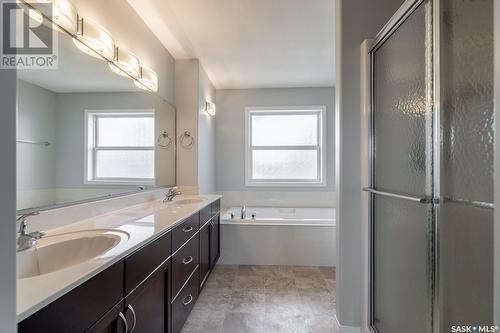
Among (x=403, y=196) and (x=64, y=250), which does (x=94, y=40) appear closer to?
(x=64, y=250)

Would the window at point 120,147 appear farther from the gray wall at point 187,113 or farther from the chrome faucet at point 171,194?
the gray wall at point 187,113

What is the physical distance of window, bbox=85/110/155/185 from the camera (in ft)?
5.46

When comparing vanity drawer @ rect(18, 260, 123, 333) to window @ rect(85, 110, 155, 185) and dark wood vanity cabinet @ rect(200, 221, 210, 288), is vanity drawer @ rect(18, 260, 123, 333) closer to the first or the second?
window @ rect(85, 110, 155, 185)

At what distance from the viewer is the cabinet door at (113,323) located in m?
0.89

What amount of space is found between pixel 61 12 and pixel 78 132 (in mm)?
656

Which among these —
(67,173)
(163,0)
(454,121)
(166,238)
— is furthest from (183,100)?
(454,121)

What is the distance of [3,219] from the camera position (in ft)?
1.58

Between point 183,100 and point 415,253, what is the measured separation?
109 inches

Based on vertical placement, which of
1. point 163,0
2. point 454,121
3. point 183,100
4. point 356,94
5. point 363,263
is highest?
point 163,0

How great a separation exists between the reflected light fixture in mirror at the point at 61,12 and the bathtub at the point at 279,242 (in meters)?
2.35

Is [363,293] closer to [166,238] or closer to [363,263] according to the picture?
[363,263]

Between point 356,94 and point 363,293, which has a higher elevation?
point 356,94

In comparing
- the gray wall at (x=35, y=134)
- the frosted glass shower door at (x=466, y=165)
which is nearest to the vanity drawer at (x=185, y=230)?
the gray wall at (x=35, y=134)

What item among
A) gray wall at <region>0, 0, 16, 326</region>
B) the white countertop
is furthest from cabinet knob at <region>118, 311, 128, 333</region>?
gray wall at <region>0, 0, 16, 326</region>
